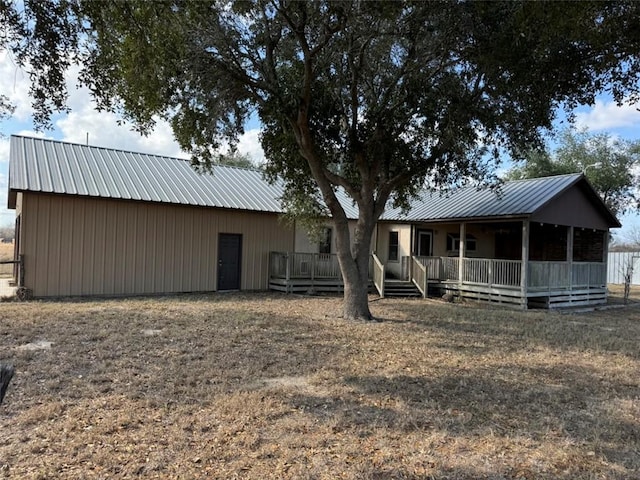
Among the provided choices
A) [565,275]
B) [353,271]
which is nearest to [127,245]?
[353,271]

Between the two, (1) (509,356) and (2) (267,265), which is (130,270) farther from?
(1) (509,356)

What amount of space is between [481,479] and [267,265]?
1391 cm

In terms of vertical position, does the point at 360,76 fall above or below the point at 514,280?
above

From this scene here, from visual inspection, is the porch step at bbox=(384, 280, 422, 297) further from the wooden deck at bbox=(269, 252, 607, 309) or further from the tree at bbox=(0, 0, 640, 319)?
the tree at bbox=(0, 0, 640, 319)

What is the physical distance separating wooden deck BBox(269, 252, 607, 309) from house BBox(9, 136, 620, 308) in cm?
4

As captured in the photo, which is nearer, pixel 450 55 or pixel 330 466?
pixel 330 466

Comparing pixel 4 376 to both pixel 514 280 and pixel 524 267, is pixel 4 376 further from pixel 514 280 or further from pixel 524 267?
pixel 514 280

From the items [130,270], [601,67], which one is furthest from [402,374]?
[130,270]

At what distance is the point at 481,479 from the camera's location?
11.5 ft

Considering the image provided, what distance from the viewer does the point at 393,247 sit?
1897 centimetres

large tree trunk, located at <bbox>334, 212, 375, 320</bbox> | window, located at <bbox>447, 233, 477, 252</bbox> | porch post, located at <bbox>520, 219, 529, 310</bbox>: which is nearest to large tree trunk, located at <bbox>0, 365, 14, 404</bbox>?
large tree trunk, located at <bbox>334, 212, 375, 320</bbox>

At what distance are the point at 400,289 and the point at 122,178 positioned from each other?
9.89 metres

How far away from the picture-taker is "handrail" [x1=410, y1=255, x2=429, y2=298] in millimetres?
16297

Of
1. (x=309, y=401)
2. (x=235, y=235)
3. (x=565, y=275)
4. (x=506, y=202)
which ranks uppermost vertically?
(x=506, y=202)
